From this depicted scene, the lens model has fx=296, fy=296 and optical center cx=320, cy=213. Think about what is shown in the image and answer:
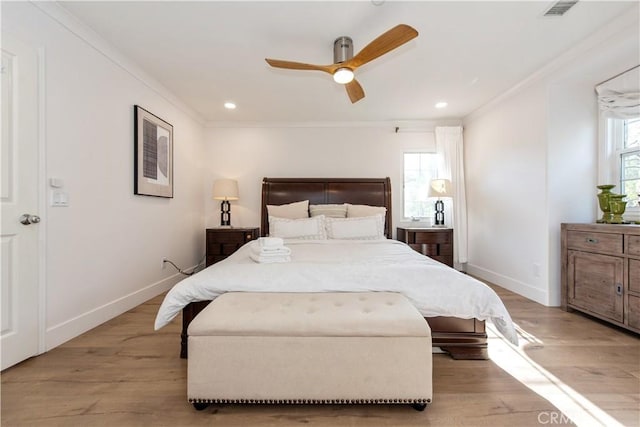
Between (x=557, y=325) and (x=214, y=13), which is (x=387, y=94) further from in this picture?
(x=557, y=325)

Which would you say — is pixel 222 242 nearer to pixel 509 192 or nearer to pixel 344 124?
pixel 344 124

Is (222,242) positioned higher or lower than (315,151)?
lower

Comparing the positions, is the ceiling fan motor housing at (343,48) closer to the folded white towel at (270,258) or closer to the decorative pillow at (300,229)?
the folded white towel at (270,258)

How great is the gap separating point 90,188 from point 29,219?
1.89 feet

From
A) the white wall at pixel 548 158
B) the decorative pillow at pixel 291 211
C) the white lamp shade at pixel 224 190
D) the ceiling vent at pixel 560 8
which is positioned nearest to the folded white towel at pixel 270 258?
the decorative pillow at pixel 291 211

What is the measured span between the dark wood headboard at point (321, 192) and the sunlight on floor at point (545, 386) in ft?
8.34

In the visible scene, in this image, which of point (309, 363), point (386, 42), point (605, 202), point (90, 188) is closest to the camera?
point (309, 363)

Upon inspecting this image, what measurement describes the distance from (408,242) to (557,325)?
1.90 meters

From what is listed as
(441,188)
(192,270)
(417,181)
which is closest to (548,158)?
(441,188)

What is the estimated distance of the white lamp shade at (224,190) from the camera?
432 cm

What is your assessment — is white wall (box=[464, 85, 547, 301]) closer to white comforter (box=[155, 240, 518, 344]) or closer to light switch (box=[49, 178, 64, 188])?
white comforter (box=[155, 240, 518, 344])

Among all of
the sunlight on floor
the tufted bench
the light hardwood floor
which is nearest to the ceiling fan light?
the tufted bench

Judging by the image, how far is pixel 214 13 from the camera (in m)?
2.15

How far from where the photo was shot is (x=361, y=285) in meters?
1.88
